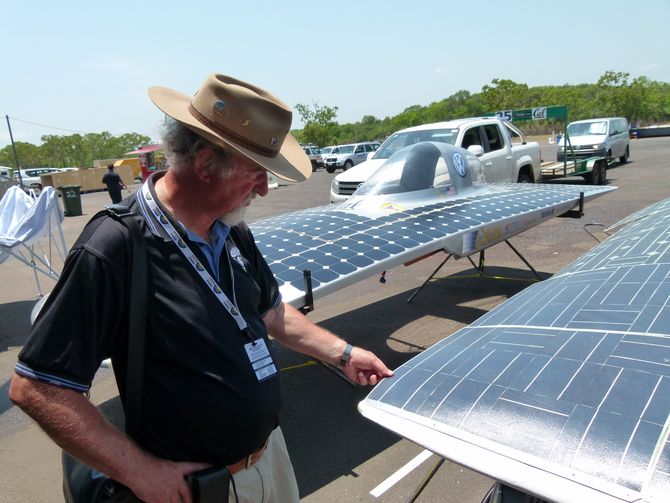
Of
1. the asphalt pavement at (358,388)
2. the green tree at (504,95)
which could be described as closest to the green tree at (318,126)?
the green tree at (504,95)

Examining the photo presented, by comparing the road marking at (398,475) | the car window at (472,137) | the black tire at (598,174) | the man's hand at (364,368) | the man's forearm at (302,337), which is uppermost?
the car window at (472,137)

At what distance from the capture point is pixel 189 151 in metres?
→ 1.56

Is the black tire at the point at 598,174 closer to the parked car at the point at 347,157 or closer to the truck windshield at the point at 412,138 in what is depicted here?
the truck windshield at the point at 412,138

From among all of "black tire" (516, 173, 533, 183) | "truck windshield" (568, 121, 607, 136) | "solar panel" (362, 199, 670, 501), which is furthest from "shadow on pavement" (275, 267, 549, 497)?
"truck windshield" (568, 121, 607, 136)

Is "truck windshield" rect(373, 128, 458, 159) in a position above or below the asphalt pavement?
above

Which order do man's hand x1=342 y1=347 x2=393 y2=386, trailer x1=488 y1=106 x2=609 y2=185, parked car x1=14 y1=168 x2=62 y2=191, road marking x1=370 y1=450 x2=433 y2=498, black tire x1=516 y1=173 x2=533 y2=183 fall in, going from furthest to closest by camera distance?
parked car x1=14 y1=168 x2=62 y2=191 < trailer x1=488 y1=106 x2=609 y2=185 < black tire x1=516 y1=173 x2=533 y2=183 < road marking x1=370 y1=450 x2=433 y2=498 < man's hand x1=342 y1=347 x2=393 y2=386

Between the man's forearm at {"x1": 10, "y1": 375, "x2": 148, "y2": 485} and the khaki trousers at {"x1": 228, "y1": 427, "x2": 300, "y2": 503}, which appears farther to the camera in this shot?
the khaki trousers at {"x1": 228, "y1": 427, "x2": 300, "y2": 503}

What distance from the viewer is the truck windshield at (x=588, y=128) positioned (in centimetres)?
1853

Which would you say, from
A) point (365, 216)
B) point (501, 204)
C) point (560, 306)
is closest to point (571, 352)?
point (560, 306)

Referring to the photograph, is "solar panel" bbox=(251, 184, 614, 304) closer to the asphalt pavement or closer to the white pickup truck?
the asphalt pavement

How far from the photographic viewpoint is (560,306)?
2078 millimetres

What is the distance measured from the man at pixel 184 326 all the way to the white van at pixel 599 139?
54.6ft

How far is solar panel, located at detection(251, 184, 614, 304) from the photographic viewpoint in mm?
3812

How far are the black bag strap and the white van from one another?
16997 mm
